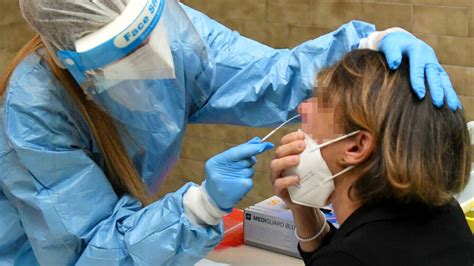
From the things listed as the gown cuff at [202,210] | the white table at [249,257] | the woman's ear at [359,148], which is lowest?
the white table at [249,257]

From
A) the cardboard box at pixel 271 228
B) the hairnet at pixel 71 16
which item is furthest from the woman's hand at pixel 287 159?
the cardboard box at pixel 271 228

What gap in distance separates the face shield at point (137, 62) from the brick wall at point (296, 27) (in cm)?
122

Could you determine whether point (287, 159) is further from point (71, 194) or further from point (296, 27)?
point (296, 27)

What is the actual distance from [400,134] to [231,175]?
378mm

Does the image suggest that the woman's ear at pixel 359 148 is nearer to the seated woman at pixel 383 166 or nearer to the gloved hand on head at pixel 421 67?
the seated woman at pixel 383 166

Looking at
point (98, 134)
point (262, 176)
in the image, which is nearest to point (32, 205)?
point (98, 134)

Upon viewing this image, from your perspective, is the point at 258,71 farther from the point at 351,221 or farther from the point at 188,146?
the point at 188,146

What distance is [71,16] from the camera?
55.3 inches

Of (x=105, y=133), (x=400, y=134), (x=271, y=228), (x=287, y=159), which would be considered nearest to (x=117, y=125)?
(x=105, y=133)

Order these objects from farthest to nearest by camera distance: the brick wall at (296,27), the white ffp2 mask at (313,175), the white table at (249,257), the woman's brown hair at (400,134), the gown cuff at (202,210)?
the brick wall at (296,27)
the white table at (249,257)
the gown cuff at (202,210)
the white ffp2 mask at (313,175)
the woman's brown hair at (400,134)

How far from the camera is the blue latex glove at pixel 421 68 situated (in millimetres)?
1244

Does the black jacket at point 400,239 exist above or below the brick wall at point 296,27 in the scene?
above

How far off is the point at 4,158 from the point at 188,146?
1913 mm

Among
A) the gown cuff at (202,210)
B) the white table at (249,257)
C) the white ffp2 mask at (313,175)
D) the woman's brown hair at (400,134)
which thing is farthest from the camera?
the white table at (249,257)
